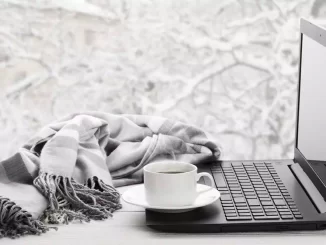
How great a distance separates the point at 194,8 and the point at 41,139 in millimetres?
718

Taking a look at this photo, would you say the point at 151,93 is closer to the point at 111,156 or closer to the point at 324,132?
the point at 111,156

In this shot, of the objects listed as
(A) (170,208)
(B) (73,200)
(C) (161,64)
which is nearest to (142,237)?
(A) (170,208)

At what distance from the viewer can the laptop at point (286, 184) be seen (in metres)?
1.02

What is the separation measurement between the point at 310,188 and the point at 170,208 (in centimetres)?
34

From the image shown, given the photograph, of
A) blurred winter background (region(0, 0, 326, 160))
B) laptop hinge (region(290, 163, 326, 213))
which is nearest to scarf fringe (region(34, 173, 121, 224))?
laptop hinge (region(290, 163, 326, 213))

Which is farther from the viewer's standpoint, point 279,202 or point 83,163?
point 83,163

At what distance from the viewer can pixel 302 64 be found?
1354mm

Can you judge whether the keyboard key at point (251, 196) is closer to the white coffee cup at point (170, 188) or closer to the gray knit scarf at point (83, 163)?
the white coffee cup at point (170, 188)

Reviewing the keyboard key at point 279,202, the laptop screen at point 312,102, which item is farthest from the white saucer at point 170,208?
the laptop screen at point 312,102

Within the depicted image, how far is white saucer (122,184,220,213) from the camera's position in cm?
105

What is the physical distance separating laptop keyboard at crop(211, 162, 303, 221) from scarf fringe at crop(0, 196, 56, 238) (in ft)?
1.11

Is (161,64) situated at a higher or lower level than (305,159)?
higher

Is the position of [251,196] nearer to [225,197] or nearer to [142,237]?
[225,197]

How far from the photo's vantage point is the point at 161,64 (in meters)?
1.83
